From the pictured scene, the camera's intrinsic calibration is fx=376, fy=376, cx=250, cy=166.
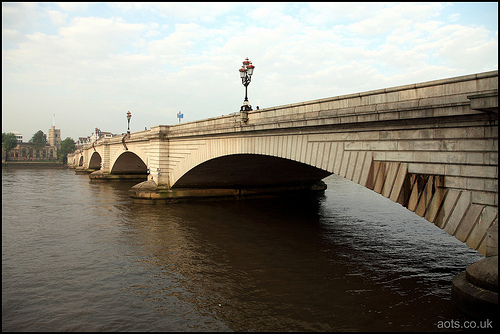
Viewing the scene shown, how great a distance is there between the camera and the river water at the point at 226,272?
832 centimetres

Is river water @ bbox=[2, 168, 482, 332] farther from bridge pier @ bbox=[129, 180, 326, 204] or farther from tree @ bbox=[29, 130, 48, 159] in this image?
tree @ bbox=[29, 130, 48, 159]

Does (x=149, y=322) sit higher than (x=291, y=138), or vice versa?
(x=291, y=138)

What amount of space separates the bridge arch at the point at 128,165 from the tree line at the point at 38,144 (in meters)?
83.4

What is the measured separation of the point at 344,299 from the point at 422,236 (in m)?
7.80

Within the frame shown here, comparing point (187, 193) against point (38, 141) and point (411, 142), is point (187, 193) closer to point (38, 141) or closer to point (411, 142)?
point (411, 142)

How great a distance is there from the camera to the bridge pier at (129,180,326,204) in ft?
81.1

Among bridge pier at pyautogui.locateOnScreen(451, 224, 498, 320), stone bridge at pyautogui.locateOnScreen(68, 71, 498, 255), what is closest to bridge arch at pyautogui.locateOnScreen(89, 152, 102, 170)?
stone bridge at pyautogui.locateOnScreen(68, 71, 498, 255)

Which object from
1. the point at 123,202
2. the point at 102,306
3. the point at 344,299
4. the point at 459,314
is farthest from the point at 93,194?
the point at 459,314

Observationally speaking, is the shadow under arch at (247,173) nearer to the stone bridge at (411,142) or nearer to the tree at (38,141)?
the stone bridge at (411,142)

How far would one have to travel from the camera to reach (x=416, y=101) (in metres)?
8.97

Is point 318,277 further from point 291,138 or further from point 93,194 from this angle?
point 93,194

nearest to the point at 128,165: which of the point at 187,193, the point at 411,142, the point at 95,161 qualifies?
the point at 95,161

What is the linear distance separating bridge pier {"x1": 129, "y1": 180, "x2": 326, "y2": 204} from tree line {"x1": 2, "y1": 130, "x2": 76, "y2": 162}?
348 ft

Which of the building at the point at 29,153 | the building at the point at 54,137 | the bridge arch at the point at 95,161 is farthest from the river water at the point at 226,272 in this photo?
the building at the point at 54,137
